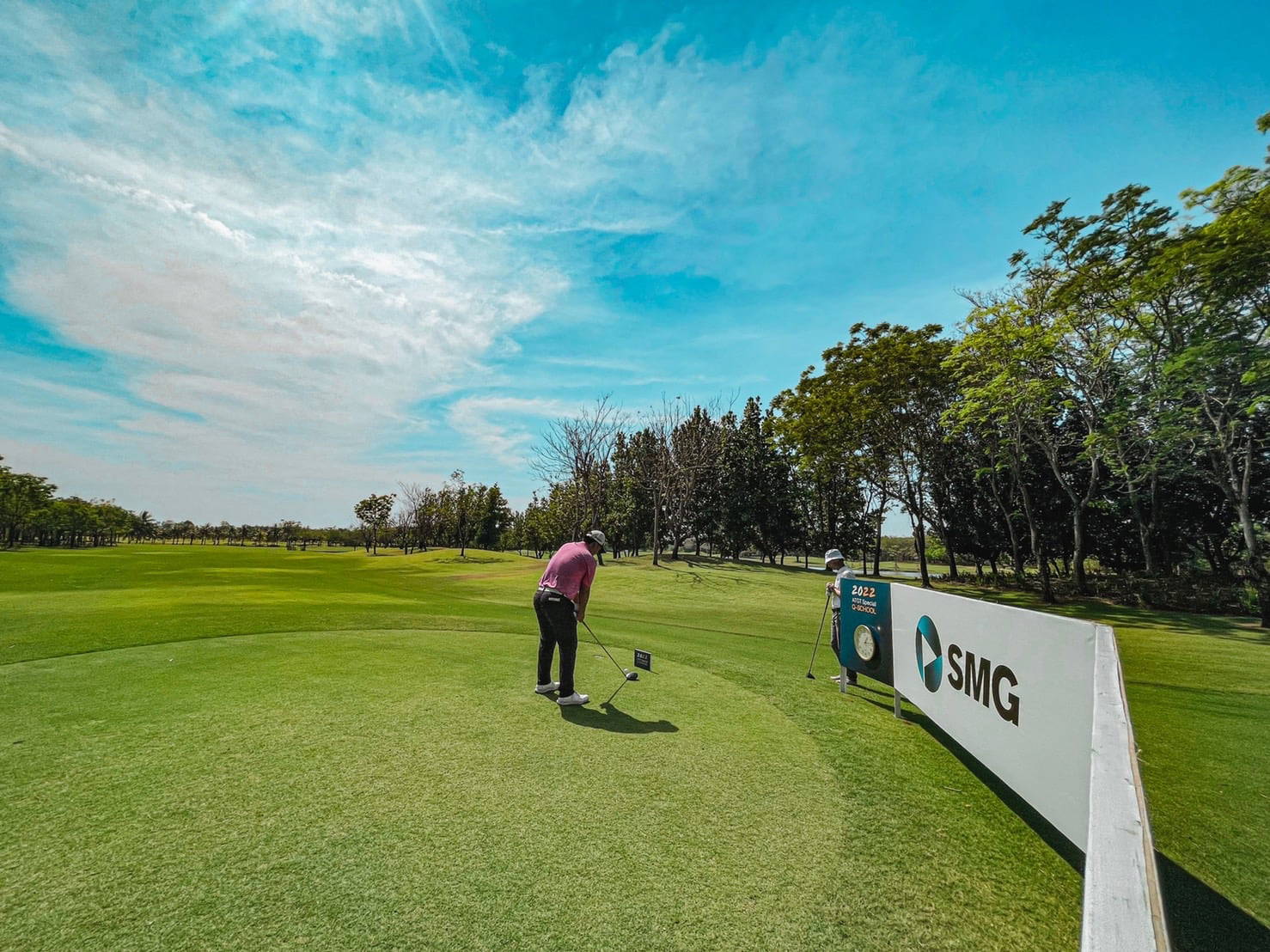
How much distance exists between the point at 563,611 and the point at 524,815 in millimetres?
2527

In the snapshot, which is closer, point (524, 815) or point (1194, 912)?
point (1194, 912)

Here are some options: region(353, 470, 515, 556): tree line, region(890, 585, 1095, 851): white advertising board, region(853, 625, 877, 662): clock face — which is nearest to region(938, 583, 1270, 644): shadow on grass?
region(853, 625, 877, 662): clock face

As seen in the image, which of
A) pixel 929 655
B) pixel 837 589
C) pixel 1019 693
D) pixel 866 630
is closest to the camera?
pixel 1019 693

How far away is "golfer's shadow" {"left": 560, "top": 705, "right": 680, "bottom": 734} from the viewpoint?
197 inches

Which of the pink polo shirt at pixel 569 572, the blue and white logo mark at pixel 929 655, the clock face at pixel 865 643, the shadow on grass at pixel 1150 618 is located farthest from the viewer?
the shadow on grass at pixel 1150 618

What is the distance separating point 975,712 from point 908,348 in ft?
86.7

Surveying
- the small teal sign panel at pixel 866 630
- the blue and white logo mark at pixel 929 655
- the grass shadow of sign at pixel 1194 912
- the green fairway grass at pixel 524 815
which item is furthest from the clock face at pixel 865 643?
the grass shadow of sign at pixel 1194 912


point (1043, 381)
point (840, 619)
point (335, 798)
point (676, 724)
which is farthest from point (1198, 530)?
point (335, 798)

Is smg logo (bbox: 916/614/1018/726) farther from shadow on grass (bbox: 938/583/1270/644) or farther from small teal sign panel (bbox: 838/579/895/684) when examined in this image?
shadow on grass (bbox: 938/583/1270/644)

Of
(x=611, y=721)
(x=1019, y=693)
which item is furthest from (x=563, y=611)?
(x=1019, y=693)

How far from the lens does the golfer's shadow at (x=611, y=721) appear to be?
16.5 feet

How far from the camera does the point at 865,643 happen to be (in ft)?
21.6

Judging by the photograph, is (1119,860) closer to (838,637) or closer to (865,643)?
(865,643)

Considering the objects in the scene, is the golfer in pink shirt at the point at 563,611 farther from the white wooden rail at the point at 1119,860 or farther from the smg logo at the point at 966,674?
the white wooden rail at the point at 1119,860
